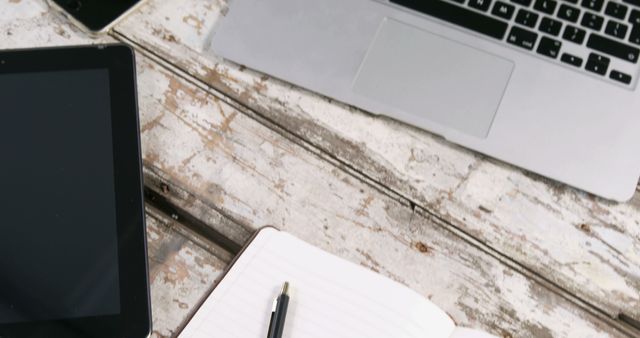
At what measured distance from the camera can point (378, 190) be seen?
0.65m

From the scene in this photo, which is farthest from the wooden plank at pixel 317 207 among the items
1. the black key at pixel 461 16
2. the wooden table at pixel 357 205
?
the black key at pixel 461 16

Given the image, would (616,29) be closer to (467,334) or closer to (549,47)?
(549,47)

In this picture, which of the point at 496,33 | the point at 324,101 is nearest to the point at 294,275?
the point at 324,101

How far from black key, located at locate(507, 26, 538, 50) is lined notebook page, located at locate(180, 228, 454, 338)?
0.89 feet

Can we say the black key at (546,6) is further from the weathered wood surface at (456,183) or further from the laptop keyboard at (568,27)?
the weathered wood surface at (456,183)

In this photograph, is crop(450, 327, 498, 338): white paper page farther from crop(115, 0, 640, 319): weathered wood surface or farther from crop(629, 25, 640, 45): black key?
crop(629, 25, 640, 45): black key

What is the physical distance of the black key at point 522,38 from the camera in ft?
2.15

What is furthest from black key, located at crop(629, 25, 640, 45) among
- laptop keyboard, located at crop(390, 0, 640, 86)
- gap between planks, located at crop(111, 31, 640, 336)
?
gap between planks, located at crop(111, 31, 640, 336)

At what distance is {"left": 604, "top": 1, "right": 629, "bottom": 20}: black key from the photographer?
649mm

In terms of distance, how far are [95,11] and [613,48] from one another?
1.73 feet

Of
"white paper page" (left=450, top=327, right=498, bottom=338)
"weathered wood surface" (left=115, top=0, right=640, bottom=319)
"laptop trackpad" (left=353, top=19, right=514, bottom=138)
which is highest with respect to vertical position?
"laptop trackpad" (left=353, top=19, right=514, bottom=138)

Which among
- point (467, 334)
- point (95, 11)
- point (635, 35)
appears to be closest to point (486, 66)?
point (635, 35)

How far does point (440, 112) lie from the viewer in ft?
2.11

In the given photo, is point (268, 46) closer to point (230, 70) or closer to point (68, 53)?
point (230, 70)
